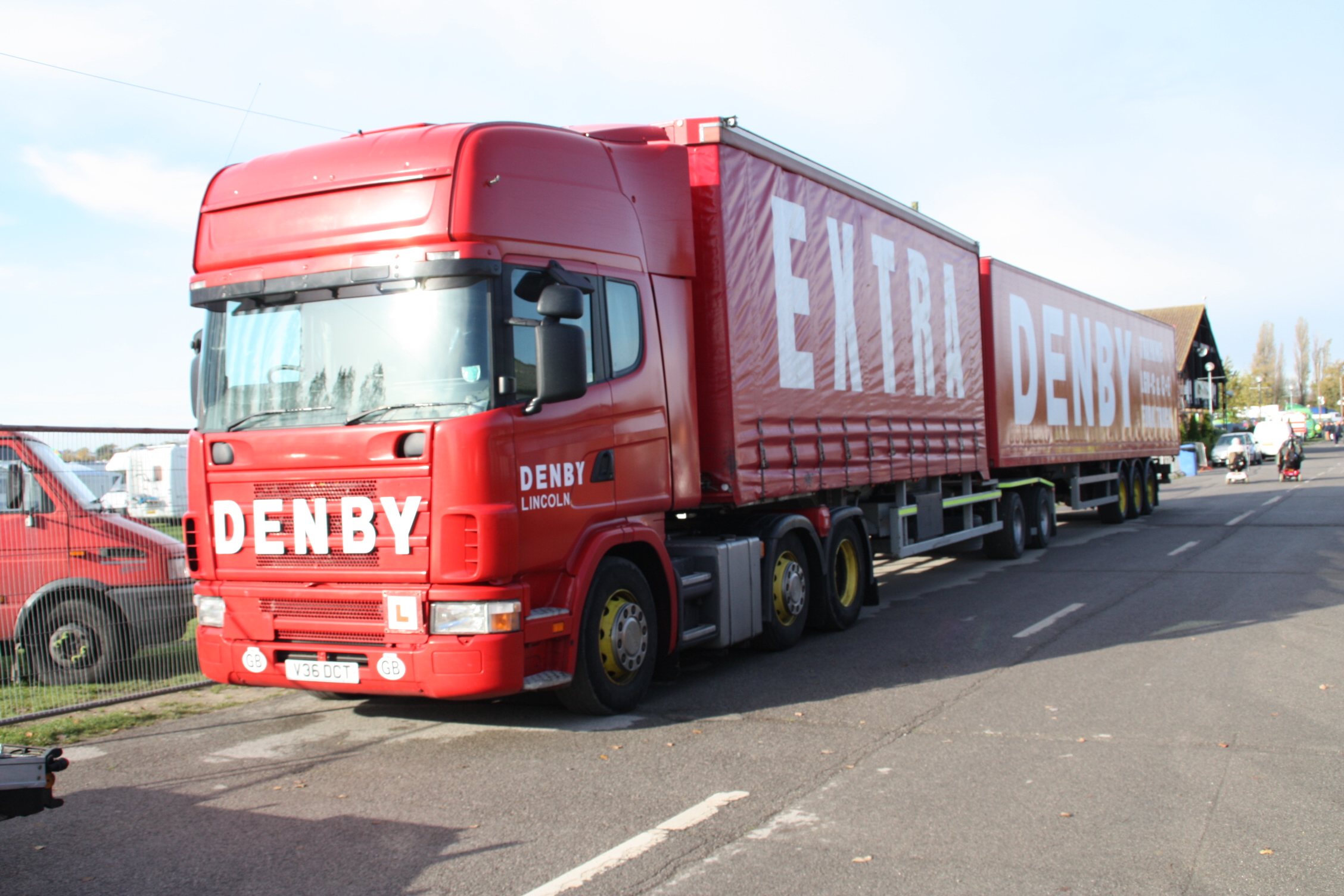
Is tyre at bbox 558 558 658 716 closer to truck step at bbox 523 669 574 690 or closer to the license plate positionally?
truck step at bbox 523 669 574 690

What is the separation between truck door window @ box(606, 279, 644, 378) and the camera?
6.92 metres

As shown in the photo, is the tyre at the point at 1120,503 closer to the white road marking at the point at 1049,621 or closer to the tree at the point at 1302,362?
the white road marking at the point at 1049,621

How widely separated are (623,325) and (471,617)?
89.1 inches

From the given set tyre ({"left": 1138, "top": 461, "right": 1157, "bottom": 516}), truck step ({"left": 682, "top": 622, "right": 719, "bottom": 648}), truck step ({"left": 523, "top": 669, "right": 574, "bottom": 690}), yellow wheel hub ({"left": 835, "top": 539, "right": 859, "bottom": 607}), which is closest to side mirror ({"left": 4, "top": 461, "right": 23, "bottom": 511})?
truck step ({"left": 523, "top": 669, "right": 574, "bottom": 690})

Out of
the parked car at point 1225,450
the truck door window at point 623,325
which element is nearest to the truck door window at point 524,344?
the truck door window at point 623,325

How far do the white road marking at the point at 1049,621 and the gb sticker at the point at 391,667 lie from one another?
5.45m

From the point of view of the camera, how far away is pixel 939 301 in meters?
12.7

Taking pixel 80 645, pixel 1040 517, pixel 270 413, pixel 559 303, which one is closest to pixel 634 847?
pixel 559 303

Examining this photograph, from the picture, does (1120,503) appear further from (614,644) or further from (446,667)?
(446,667)

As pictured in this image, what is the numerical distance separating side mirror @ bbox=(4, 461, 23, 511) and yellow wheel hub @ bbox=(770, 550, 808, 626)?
226 inches

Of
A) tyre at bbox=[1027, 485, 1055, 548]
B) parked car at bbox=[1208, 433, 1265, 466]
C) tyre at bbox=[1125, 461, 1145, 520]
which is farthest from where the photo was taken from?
parked car at bbox=[1208, 433, 1265, 466]

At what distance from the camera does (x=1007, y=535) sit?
597 inches

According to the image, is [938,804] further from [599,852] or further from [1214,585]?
[1214,585]

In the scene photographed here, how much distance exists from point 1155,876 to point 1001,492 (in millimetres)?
11399
